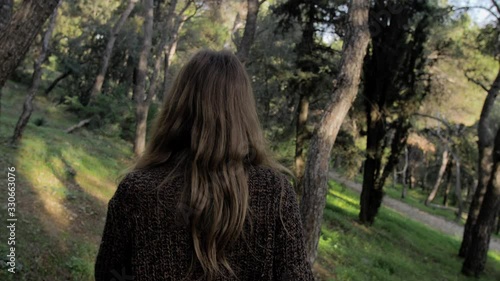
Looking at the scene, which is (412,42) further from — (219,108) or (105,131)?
(219,108)

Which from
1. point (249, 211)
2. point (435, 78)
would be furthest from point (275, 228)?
point (435, 78)

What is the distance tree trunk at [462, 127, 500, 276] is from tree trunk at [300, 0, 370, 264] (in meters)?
8.15

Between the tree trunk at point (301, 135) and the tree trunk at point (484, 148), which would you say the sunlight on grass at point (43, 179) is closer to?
the tree trunk at point (301, 135)

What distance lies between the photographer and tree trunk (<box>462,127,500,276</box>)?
44.0ft

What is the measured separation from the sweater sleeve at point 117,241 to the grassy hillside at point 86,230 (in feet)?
12.6

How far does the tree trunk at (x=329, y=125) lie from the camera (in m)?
7.39

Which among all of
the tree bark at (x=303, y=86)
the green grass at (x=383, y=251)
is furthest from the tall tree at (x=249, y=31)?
the green grass at (x=383, y=251)

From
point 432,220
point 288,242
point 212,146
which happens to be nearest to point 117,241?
point 212,146

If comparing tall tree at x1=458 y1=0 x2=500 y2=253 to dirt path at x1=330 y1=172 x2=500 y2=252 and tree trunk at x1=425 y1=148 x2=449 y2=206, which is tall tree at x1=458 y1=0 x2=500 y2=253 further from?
tree trunk at x1=425 y1=148 x2=449 y2=206

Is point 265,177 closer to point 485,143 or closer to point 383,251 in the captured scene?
point 383,251

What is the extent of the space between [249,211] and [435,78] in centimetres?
1816

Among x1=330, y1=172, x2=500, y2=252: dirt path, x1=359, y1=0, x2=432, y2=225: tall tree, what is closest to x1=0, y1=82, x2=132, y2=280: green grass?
x1=359, y1=0, x2=432, y2=225: tall tree

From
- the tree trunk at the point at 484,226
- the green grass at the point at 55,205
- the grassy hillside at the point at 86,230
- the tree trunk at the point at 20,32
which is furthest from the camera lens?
the tree trunk at the point at 484,226

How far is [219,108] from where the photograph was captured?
1771 mm
